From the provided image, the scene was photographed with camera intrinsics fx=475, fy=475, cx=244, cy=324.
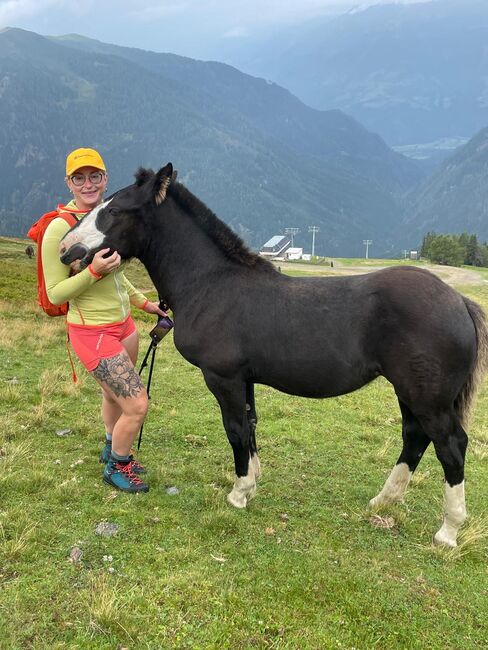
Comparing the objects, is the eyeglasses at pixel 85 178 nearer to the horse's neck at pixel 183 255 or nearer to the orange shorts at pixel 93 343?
the horse's neck at pixel 183 255

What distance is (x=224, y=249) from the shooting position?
5316mm

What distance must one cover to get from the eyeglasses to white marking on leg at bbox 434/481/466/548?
5.01 metres

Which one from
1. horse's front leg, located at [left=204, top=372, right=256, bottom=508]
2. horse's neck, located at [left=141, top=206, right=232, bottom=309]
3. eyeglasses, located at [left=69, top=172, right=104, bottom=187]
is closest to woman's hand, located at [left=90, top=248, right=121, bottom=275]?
horse's neck, located at [left=141, top=206, right=232, bottom=309]

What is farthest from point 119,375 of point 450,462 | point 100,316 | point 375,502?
point 450,462

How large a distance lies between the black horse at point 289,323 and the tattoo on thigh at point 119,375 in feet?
2.23

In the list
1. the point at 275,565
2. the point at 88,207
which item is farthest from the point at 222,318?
the point at 275,565

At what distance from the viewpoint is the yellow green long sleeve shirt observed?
4.84m

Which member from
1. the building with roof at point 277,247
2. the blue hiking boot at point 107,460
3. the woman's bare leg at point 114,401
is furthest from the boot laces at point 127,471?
the building with roof at point 277,247

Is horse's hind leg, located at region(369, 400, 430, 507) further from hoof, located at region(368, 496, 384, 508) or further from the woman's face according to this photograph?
the woman's face

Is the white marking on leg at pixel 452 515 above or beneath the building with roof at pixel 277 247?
above

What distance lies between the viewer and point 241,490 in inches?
214

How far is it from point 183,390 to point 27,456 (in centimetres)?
471

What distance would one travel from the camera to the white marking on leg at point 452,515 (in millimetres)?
4906

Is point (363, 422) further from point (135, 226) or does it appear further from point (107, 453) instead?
point (135, 226)
